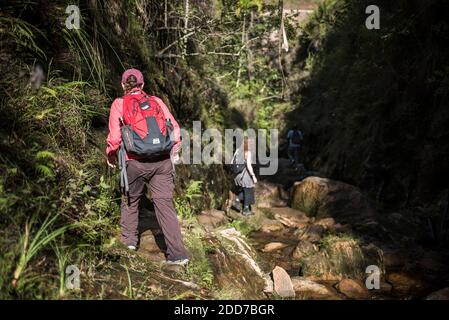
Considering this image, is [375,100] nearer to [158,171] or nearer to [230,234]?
[230,234]

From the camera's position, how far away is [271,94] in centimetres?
2770

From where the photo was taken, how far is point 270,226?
10.3m

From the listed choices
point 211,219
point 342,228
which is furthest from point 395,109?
point 211,219

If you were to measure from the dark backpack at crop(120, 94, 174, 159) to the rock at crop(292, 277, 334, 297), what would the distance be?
348cm

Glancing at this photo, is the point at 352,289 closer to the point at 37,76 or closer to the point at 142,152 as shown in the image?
the point at 142,152

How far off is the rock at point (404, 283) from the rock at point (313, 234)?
1951mm

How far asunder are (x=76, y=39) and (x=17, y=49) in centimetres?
97

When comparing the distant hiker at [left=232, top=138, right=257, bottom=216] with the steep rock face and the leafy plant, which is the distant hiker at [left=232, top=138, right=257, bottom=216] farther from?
the leafy plant

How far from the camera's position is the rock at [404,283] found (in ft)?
22.3

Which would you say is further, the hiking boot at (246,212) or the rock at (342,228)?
the hiking boot at (246,212)

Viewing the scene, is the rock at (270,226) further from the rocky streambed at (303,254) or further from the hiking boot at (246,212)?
the hiking boot at (246,212)

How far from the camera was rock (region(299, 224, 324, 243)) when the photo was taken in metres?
9.19

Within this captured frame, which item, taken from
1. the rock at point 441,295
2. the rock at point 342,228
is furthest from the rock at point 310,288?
the rock at point 342,228

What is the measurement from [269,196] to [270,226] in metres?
3.37
